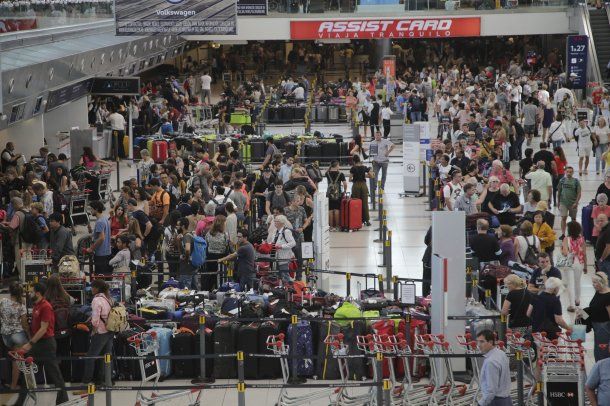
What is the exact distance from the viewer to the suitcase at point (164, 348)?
14.0 m

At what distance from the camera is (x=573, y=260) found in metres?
16.0

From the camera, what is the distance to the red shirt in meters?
12.8

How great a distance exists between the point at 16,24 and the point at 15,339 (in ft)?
46.9

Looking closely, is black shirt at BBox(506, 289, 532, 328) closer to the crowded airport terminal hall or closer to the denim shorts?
the crowded airport terminal hall

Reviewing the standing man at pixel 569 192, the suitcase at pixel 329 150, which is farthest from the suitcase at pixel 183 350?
the suitcase at pixel 329 150

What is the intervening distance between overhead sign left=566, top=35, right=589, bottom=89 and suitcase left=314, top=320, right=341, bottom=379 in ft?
81.7

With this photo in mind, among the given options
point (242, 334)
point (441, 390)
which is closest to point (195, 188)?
point (242, 334)

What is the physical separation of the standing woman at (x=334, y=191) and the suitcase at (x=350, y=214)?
10 centimetres

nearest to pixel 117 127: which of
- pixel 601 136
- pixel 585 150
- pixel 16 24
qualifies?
pixel 16 24

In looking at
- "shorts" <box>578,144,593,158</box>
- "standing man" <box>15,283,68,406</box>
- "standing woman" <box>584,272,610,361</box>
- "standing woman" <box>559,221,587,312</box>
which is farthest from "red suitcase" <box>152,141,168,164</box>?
"standing woman" <box>584,272,610,361</box>

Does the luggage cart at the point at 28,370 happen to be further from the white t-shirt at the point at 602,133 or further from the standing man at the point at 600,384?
the white t-shirt at the point at 602,133

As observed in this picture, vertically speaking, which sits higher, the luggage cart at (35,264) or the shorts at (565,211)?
the shorts at (565,211)

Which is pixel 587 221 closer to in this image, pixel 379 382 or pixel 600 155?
pixel 600 155

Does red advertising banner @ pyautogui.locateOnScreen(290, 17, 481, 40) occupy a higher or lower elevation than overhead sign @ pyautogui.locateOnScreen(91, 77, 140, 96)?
higher
